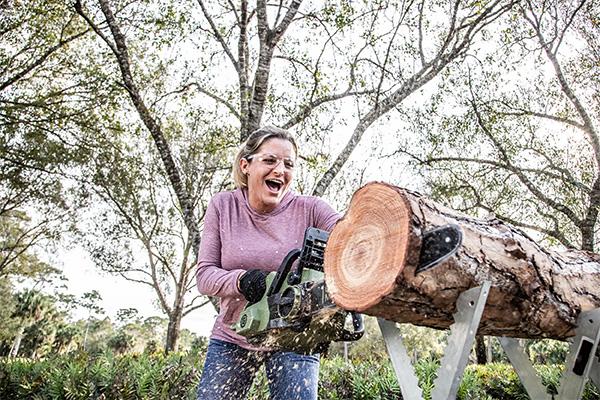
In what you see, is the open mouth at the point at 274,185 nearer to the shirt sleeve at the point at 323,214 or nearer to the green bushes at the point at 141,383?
the shirt sleeve at the point at 323,214

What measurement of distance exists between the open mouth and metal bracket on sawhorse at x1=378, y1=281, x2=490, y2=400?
1.03 meters

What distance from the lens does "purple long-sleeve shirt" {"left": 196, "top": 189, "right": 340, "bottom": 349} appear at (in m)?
2.33

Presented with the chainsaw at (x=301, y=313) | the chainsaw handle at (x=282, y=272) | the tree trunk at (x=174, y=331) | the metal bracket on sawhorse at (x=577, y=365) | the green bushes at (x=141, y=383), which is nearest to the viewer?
the metal bracket on sawhorse at (x=577, y=365)

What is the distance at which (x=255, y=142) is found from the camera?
250cm

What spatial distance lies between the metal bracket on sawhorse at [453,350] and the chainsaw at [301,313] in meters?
0.20

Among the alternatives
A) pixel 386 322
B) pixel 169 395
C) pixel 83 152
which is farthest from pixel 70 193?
pixel 386 322

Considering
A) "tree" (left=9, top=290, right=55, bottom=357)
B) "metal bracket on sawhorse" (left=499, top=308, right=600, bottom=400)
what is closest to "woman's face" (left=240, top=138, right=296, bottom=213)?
"metal bracket on sawhorse" (left=499, top=308, right=600, bottom=400)

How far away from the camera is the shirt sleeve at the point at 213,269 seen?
2160 mm

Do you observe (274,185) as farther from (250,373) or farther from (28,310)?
(28,310)

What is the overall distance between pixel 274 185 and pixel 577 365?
1483 millimetres

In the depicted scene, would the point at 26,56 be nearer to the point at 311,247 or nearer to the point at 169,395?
the point at 169,395

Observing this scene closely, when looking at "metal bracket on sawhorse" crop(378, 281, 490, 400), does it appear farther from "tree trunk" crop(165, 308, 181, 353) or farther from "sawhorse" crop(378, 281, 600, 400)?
"tree trunk" crop(165, 308, 181, 353)

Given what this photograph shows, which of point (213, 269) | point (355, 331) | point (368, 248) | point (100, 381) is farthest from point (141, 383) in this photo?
Answer: point (368, 248)

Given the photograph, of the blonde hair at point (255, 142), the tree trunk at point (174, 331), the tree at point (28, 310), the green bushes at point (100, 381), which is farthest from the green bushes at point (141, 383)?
the tree at point (28, 310)
